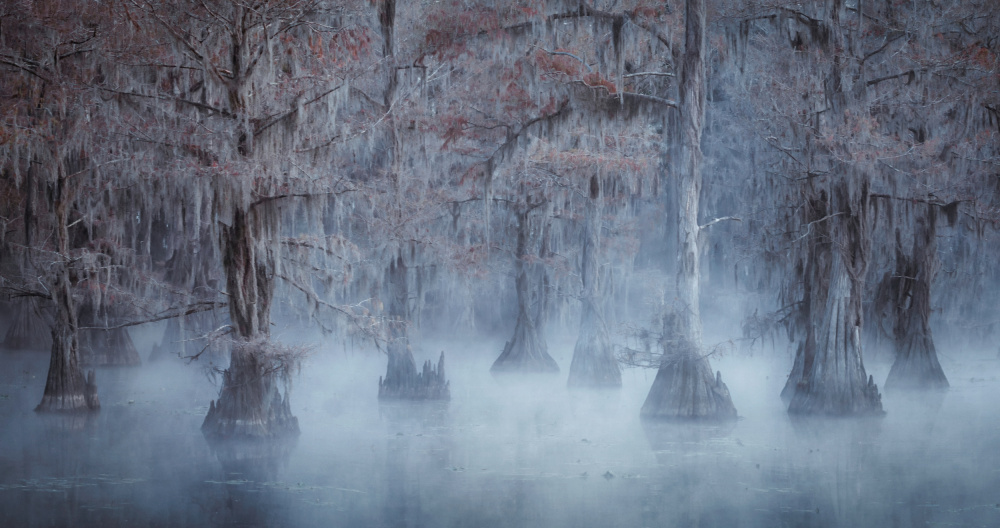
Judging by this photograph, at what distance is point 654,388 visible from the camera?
16.3m

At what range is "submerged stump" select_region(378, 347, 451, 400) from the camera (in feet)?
62.7

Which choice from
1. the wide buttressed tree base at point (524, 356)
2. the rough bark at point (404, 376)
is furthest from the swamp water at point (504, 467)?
the wide buttressed tree base at point (524, 356)

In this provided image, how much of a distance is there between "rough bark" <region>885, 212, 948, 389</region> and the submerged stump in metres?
9.12

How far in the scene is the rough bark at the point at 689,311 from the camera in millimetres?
15805

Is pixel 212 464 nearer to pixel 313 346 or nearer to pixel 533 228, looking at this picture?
pixel 313 346

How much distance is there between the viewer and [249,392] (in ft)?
44.1

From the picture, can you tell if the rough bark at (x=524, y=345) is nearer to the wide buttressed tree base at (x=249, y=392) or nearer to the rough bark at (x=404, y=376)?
the rough bark at (x=404, y=376)

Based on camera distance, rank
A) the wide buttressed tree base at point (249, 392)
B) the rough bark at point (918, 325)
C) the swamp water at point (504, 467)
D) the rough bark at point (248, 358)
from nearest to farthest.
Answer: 1. the swamp water at point (504, 467)
2. the wide buttressed tree base at point (249, 392)
3. the rough bark at point (248, 358)
4. the rough bark at point (918, 325)

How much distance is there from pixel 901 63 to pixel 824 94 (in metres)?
2.55

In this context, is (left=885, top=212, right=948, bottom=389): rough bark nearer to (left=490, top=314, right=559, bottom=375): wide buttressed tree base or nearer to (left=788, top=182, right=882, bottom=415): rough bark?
(left=788, top=182, right=882, bottom=415): rough bark

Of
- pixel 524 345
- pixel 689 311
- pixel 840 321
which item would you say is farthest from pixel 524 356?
pixel 840 321

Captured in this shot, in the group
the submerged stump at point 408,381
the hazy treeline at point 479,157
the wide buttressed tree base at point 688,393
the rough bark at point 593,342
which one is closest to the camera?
the hazy treeline at point 479,157

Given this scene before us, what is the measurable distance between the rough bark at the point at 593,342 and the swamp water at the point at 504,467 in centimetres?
182

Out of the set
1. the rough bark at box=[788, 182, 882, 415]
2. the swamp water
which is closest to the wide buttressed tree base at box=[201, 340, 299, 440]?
the swamp water
